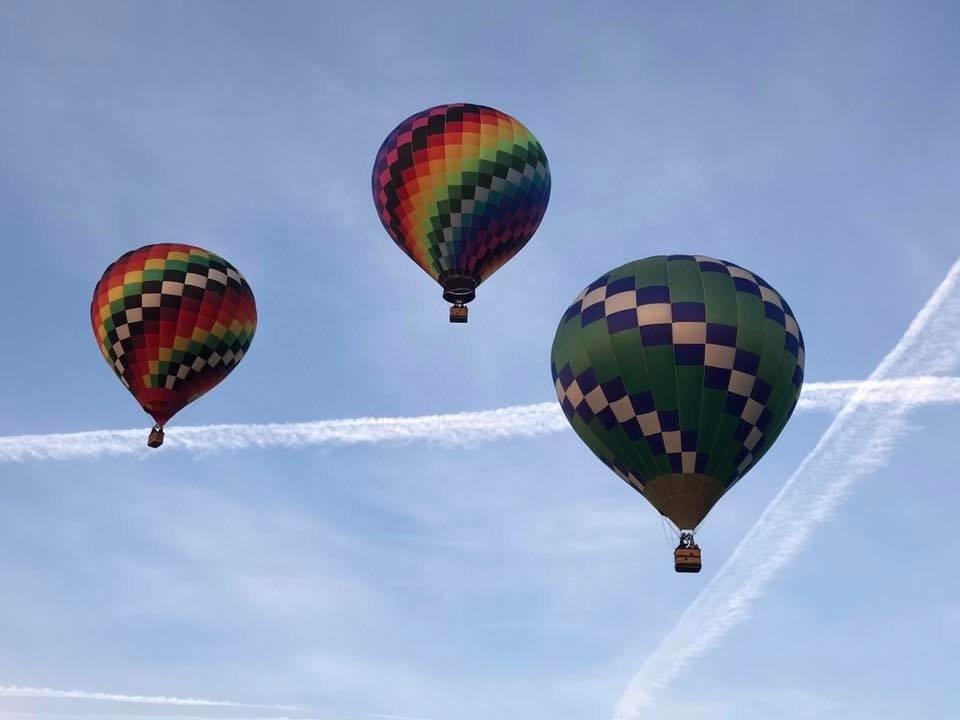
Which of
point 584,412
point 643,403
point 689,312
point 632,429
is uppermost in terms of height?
point 689,312

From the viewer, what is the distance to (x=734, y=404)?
25266 millimetres

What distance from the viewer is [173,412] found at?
1346 inches

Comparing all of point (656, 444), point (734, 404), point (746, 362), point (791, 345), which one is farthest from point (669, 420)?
point (791, 345)

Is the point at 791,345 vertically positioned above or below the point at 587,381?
above

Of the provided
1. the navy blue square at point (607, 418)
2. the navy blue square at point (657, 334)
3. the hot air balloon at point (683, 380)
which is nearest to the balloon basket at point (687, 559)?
the hot air balloon at point (683, 380)

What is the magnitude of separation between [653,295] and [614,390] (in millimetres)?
2361

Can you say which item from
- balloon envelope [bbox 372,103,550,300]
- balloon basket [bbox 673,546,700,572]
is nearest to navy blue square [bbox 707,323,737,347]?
balloon basket [bbox 673,546,700,572]

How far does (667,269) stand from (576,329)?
→ 8.27 ft

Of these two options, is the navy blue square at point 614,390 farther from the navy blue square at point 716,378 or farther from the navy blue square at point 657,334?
Result: the navy blue square at point 716,378

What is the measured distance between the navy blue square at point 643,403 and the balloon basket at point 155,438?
50.3ft

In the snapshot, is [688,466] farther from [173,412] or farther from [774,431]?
[173,412]

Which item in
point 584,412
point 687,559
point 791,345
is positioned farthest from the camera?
point 791,345

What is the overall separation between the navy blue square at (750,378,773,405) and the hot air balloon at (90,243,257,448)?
1699 centimetres

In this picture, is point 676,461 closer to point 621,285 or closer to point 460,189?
point 621,285
